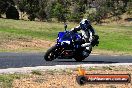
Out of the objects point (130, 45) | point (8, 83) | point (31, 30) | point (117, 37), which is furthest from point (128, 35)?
point (8, 83)

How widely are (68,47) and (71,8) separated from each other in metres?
49.2

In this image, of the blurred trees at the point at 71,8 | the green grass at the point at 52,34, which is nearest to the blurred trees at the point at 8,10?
the blurred trees at the point at 71,8

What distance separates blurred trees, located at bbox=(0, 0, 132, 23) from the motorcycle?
3642 centimetres

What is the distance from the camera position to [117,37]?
42438 mm

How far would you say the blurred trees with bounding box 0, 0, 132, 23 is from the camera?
5888cm

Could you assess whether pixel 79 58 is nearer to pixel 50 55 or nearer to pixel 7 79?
pixel 50 55

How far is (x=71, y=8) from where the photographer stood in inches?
2667

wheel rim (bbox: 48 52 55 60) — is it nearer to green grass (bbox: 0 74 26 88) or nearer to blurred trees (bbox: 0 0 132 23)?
green grass (bbox: 0 74 26 88)

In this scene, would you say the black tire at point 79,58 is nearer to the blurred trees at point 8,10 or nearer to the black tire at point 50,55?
the black tire at point 50,55

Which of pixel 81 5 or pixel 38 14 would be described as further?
pixel 81 5

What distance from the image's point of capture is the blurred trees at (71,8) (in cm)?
5888

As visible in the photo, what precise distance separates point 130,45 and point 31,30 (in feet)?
29.4

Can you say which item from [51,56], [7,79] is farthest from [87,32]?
[7,79]

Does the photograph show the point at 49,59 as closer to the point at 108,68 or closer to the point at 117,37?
the point at 108,68
